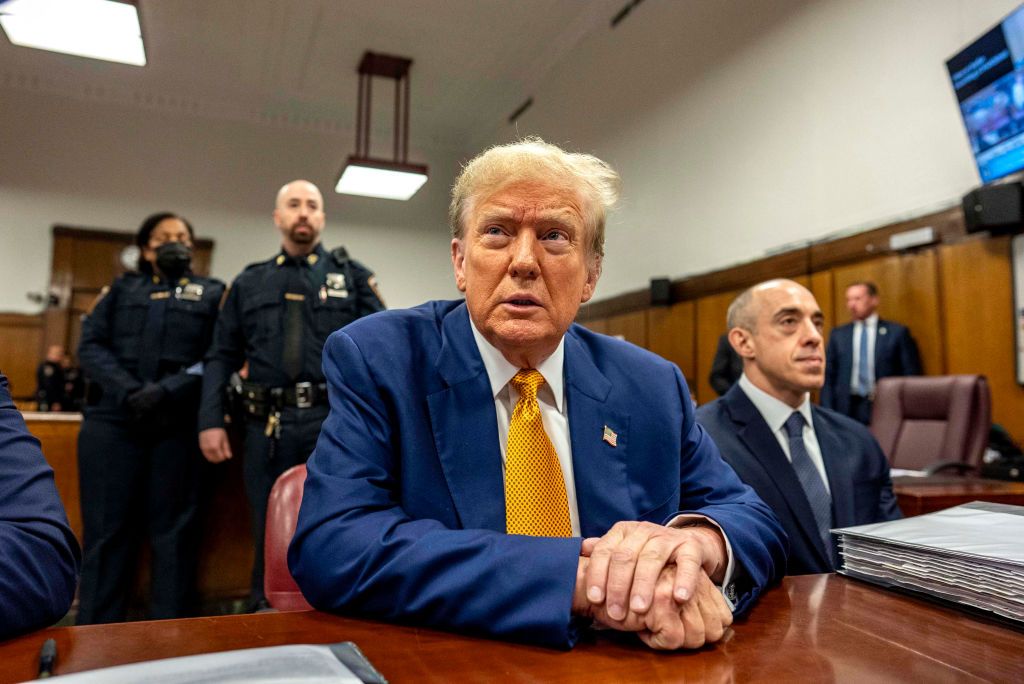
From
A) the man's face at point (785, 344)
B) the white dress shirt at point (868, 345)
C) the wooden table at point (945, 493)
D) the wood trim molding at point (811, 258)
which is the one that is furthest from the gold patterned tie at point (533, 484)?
the white dress shirt at point (868, 345)

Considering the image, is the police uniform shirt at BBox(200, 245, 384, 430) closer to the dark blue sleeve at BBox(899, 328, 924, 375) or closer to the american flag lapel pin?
the american flag lapel pin

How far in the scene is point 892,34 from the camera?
4.89 meters

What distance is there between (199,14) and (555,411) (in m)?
7.51

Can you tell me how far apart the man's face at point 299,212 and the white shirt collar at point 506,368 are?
223 centimetres

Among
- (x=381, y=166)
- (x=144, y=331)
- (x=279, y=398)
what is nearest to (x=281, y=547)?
(x=279, y=398)

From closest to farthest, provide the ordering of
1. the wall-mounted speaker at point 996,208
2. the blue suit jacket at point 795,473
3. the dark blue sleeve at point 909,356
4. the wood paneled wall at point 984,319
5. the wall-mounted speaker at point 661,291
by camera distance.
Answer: the blue suit jacket at point 795,473 → the wall-mounted speaker at point 996,208 → the wood paneled wall at point 984,319 → the dark blue sleeve at point 909,356 → the wall-mounted speaker at point 661,291

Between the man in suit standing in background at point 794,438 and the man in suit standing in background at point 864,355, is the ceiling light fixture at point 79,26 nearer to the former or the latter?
the man in suit standing in background at point 794,438

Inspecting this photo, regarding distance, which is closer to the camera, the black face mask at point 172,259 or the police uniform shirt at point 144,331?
the police uniform shirt at point 144,331

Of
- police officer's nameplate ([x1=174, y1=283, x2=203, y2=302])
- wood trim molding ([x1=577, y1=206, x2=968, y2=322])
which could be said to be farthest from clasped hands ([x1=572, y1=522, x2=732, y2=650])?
wood trim molding ([x1=577, y1=206, x2=968, y2=322])

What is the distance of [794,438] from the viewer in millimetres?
2041

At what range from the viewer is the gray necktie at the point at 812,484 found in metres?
1.88

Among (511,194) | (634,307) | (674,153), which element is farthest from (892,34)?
(511,194)

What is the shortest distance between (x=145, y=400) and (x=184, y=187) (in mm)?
7150

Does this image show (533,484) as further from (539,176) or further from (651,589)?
(539,176)
